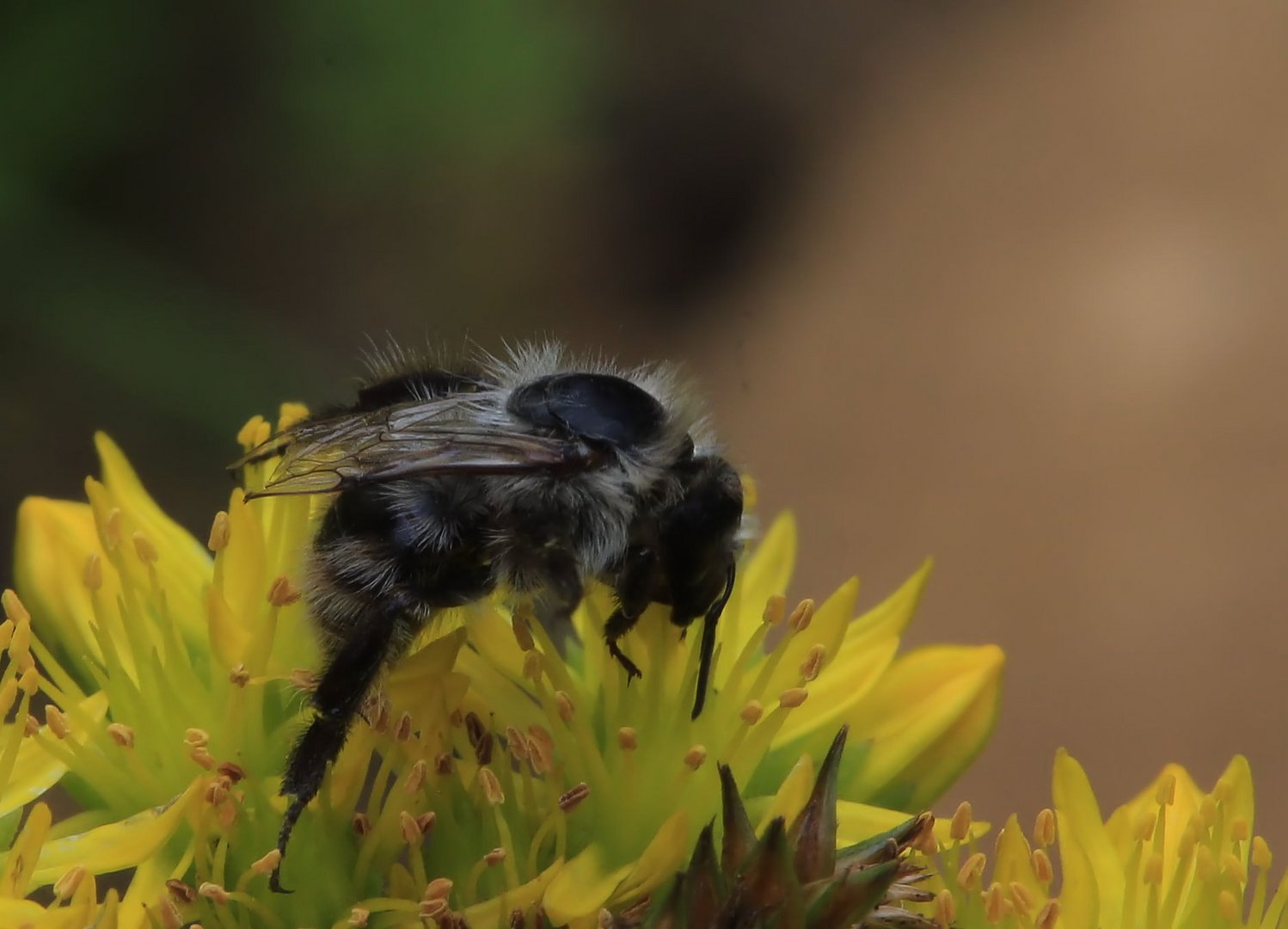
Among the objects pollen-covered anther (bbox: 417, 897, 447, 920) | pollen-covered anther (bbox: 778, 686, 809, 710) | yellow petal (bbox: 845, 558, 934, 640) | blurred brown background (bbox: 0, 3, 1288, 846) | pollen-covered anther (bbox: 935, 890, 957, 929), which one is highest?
blurred brown background (bbox: 0, 3, 1288, 846)

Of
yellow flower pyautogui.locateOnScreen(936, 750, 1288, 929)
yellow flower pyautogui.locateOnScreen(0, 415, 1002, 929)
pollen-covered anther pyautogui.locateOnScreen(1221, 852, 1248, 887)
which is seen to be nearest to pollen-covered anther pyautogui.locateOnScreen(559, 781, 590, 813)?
yellow flower pyautogui.locateOnScreen(0, 415, 1002, 929)

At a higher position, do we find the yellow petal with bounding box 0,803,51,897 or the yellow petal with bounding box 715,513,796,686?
the yellow petal with bounding box 715,513,796,686

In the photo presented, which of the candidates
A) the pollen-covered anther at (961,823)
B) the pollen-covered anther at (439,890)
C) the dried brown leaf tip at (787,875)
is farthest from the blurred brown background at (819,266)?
the dried brown leaf tip at (787,875)

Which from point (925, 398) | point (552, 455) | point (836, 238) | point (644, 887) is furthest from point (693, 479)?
point (836, 238)

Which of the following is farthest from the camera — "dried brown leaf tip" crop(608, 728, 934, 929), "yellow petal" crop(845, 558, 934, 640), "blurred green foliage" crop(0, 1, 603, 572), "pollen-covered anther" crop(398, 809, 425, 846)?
"blurred green foliage" crop(0, 1, 603, 572)

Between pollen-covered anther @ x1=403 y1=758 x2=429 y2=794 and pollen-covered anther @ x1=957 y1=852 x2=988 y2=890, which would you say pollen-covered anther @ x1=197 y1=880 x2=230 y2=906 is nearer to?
pollen-covered anther @ x1=403 y1=758 x2=429 y2=794

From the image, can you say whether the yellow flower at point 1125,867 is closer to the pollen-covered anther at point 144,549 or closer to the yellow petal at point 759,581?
the yellow petal at point 759,581

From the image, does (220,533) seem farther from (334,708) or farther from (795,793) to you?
(795,793)
